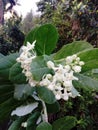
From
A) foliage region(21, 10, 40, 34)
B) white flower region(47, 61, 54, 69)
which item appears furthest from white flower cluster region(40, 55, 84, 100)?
foliage region(21, 10, 40, 34)

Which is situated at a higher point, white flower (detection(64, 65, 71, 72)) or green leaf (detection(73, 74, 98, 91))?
white flower (detection(64, 65, 71, 72))

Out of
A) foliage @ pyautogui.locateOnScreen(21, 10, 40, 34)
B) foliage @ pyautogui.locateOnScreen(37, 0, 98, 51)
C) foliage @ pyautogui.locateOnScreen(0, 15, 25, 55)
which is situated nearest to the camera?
foliage @ pyautogui.locateOnScreen(37, 0, 98, 51)

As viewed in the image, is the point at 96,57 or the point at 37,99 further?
the point at 37,99

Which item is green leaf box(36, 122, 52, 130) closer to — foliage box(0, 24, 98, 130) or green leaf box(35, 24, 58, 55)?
foliage box(0, 24, 98, 130)

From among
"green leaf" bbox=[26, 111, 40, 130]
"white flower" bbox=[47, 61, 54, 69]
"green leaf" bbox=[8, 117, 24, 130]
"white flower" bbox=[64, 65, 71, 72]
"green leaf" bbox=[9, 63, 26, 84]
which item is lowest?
"green leaf" bbox=[8, 117, 24, 130]

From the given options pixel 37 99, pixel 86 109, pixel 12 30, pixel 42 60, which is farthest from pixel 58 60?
pixel 12 30

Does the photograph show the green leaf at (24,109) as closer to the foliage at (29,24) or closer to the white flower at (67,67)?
the white flower at (67,67)

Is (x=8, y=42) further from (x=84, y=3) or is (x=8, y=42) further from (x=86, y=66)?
(x=86, y=66)
